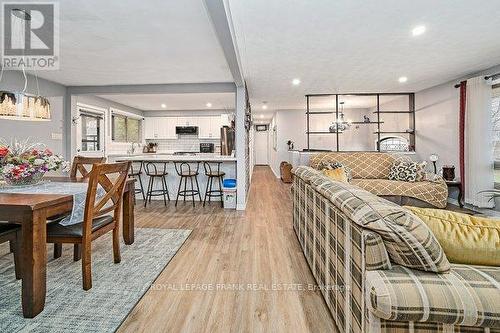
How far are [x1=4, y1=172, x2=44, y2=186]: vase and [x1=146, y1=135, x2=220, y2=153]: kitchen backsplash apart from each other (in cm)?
605

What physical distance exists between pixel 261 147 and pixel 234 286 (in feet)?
40.5

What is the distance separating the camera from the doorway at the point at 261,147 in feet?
45.6

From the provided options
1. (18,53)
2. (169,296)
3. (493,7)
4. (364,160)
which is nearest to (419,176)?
(364,160)

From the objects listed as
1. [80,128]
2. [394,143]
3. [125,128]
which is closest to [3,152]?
[80,128]

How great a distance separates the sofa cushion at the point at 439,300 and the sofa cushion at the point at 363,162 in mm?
4025

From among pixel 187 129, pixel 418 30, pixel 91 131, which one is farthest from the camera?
pixel 187 129

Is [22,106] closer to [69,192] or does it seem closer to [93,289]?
[69,192]

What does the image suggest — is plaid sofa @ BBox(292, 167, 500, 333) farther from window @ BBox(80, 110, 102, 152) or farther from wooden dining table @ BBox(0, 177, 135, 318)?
window @ BBox(80, 110, 102, 152)

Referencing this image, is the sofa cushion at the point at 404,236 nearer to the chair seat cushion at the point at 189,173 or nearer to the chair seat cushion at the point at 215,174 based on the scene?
the chair seat cushion at the point at 215,174

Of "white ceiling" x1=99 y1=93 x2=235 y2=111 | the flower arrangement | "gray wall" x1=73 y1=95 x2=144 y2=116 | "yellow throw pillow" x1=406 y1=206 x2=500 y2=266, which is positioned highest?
"white ceiling" x1=99 y1=93 x2=235 y2=111

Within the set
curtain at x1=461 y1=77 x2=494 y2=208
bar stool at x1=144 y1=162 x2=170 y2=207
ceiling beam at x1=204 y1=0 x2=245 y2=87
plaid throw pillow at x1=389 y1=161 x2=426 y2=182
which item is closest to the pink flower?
ceiling beam at x1=204 y1=0 x2=245 y2=87

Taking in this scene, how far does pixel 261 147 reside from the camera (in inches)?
562

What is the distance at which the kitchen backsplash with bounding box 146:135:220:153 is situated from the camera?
847cm

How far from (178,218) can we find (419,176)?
4.27 metres
